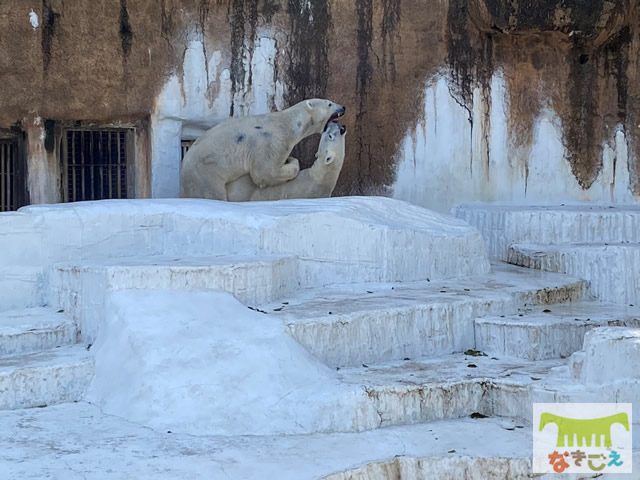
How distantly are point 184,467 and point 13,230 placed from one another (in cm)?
339

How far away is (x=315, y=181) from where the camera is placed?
378 inches

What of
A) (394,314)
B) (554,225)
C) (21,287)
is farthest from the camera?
(554,225)

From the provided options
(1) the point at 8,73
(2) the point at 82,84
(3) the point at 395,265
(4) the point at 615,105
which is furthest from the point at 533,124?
(1) the point at 8,73

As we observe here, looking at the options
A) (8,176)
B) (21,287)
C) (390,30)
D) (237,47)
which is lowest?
(21,287)

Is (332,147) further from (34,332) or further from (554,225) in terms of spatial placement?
(34,332)

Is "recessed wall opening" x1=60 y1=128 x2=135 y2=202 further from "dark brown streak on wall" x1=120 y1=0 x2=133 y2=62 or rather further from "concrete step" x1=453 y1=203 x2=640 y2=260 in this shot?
"concrete step" x1=453 y1=203 x2=640 y2=260

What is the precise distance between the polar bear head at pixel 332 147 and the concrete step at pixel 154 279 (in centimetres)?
256

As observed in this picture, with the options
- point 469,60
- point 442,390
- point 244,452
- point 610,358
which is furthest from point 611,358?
point 469,60

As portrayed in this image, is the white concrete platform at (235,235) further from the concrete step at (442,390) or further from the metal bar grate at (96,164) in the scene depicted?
the metal bar grate at (96,164)

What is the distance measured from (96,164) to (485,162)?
4.77m

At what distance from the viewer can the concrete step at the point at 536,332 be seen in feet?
21.9

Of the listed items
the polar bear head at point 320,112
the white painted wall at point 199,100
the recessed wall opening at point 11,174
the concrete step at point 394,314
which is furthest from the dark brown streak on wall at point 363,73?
the recessed wall opening at point 11,174

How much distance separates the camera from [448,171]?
11.3 metres

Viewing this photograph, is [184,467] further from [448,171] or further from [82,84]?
[448,171]
